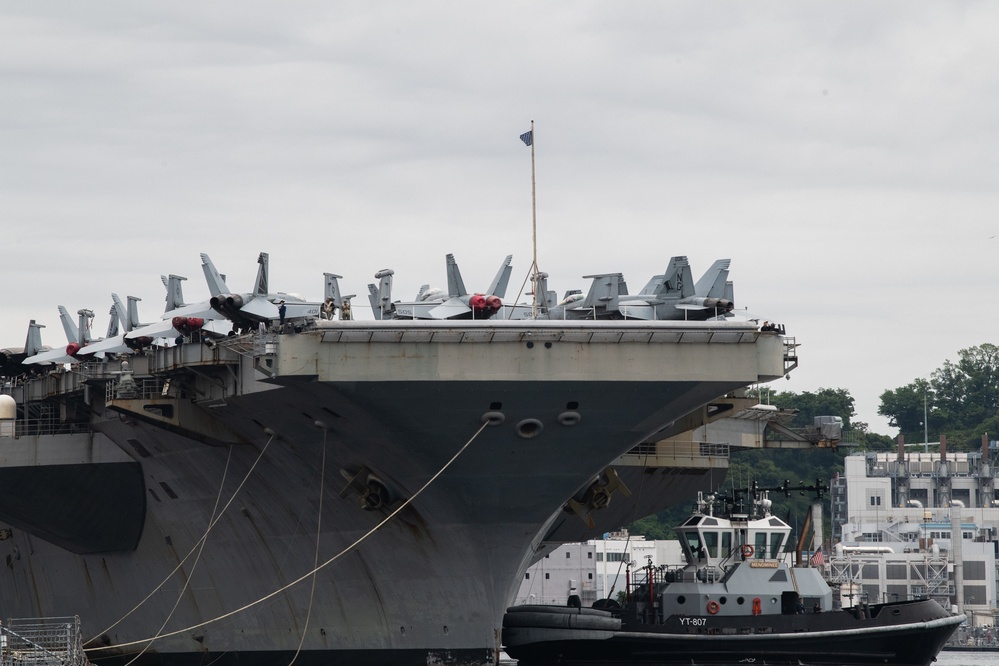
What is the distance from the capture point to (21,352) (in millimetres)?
44062

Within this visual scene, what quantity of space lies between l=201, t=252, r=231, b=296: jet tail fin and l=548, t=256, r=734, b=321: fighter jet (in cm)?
850

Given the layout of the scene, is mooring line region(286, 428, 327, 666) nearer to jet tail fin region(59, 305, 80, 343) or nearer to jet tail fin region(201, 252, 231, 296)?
jet tail fin region(201, 252, 231, 296)

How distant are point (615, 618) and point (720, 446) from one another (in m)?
6.70

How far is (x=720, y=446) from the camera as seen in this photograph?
38.8m

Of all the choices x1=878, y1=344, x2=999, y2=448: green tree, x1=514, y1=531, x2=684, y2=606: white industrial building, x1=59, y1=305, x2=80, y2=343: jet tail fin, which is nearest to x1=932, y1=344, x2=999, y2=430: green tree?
x1=878, y1=344, x2=999, y2=448: green tree

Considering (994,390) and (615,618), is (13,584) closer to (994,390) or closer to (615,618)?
(615,618)

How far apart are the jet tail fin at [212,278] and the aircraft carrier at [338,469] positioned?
4239 millimetres

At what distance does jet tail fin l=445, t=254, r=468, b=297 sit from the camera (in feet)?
120

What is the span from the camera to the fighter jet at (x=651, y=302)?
103ft

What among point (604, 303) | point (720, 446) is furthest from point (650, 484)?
point (604, 303)

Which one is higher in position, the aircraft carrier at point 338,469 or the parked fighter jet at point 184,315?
the parked fighter jet at point 184,315

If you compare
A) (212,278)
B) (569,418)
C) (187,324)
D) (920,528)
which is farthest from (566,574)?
(569,418)

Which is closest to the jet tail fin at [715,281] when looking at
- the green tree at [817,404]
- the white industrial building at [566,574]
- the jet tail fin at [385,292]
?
the jet tail fin at [385,292]

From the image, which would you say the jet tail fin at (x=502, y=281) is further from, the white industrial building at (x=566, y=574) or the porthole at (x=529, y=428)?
the white industrial building at (x=566, y=574)
